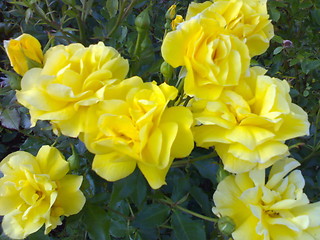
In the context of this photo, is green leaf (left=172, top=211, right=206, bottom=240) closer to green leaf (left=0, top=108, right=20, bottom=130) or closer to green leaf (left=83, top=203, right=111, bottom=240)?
green leaf (left=83, top=203, right=111, bottom=240)

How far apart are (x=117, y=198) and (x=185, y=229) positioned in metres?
0.18

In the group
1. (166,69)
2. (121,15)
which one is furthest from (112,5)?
(166,69)

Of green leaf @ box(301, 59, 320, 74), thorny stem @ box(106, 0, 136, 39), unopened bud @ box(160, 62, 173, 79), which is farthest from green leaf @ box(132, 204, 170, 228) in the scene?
green leaf @ box(301, 59, 320, 74)

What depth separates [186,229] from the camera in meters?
0.88

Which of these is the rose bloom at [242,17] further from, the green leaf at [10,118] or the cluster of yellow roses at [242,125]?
the green leaf at [10,118]

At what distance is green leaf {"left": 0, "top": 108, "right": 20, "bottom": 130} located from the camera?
101cm

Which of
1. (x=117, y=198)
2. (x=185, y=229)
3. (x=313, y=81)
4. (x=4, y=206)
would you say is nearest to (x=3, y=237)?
(x=4, y=206)

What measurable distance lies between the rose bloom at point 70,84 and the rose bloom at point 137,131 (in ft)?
0.09

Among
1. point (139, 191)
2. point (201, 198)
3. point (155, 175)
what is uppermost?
point (155, 175)

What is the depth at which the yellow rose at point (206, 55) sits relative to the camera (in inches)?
26.4

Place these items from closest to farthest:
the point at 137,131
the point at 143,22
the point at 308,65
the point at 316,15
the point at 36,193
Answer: the point at 137,131 < the point at 36,193 < the point at 143,22 < the point at 308,65 < the point at 316,15

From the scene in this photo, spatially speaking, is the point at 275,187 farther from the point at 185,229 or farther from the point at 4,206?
the point at 4,206

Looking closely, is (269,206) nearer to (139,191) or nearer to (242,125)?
(242,125)

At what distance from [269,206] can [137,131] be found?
279mm
